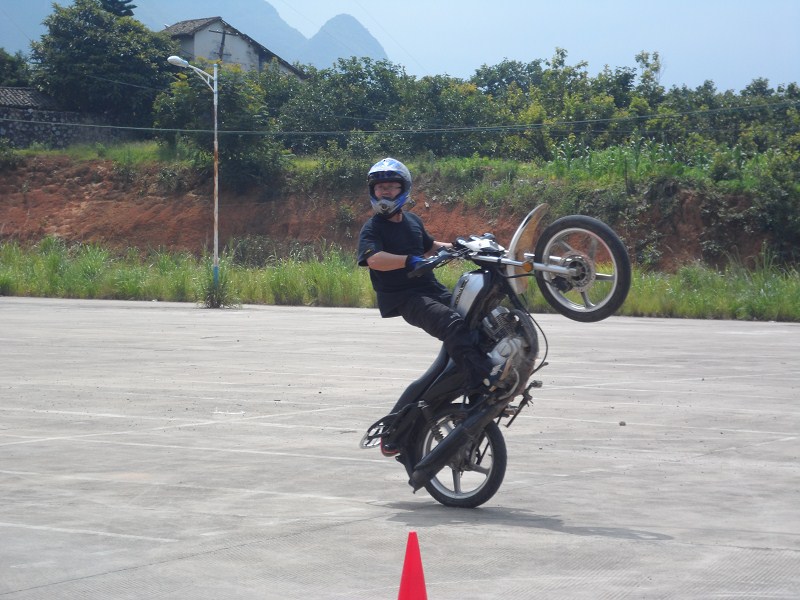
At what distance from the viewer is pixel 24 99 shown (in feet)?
230

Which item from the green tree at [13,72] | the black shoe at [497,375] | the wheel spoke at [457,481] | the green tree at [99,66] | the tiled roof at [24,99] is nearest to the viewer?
the black shoe at [497,375]

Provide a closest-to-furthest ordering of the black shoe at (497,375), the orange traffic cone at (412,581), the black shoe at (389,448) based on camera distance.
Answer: the orange traffic cone at (412,581) → the black shoe at (497,375) → the black shoe at (389,448)

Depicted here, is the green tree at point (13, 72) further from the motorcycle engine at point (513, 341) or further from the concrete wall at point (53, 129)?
the motorcycle engine at point (513, 341)

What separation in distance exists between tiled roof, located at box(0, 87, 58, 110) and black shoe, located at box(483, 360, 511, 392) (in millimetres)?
67377

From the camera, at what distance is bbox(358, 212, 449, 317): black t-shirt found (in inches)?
298

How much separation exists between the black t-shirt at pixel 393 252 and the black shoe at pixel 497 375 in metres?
0.79

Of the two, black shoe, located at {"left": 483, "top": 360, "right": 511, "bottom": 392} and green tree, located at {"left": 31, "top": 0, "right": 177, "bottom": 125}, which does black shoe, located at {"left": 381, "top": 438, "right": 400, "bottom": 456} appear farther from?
green tree, located at {"left": 31, "top": 0, "right": 177, "bottom": 125}

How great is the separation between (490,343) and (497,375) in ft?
0.92

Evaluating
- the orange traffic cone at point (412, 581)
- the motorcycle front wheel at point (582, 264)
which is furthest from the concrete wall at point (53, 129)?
the orange traffic cone at point (412, 581)

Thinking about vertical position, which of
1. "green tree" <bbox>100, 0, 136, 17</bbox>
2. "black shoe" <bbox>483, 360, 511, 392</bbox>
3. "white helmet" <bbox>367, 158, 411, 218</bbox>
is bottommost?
"black shoe" <bbox>483, 360, 511, 392</bbox>

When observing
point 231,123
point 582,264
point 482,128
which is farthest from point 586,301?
point 482,128

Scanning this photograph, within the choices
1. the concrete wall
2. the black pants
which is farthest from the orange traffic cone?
the concrete wall

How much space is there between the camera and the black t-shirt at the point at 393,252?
7.57 metres

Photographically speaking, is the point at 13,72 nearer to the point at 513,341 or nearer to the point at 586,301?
the point at 586,301
